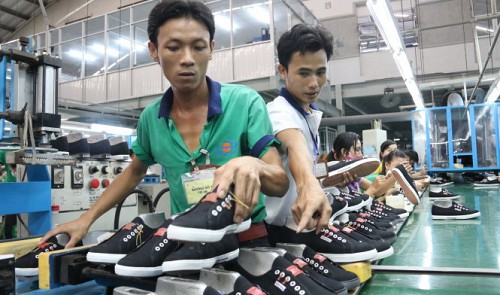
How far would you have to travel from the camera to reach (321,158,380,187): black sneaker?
2.18m

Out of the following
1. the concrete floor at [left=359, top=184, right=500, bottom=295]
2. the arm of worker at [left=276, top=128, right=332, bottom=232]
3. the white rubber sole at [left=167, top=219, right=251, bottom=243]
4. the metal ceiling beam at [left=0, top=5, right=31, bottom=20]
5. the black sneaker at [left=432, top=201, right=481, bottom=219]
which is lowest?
the concrete floor at [left=359, top=184, right=500, bottom=295]

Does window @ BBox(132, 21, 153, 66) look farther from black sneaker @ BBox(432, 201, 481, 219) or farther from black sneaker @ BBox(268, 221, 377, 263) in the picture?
black sneaker @ BBox(268, 221, 377, 263)

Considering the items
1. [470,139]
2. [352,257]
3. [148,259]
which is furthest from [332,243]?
[470,139]

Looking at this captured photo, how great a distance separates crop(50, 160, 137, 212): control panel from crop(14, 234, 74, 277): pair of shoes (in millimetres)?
2152

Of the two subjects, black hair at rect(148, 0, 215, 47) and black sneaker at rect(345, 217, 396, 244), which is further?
black sneaker at rect(345, 217, 396, 244)

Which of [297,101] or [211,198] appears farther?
[297,101]

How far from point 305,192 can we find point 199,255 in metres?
0.32

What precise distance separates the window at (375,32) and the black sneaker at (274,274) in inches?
456

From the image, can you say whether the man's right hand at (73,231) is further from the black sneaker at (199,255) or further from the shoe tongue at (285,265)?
the shoe tongue at (285,265)

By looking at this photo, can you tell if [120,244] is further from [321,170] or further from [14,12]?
[14,12]

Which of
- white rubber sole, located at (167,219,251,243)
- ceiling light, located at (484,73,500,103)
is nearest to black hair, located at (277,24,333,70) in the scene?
white rubber sole, located at (167,219,251,243)

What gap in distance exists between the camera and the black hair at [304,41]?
1611 mm

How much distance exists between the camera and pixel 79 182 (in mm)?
3512

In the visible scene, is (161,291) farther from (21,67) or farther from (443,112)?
(443,112)
